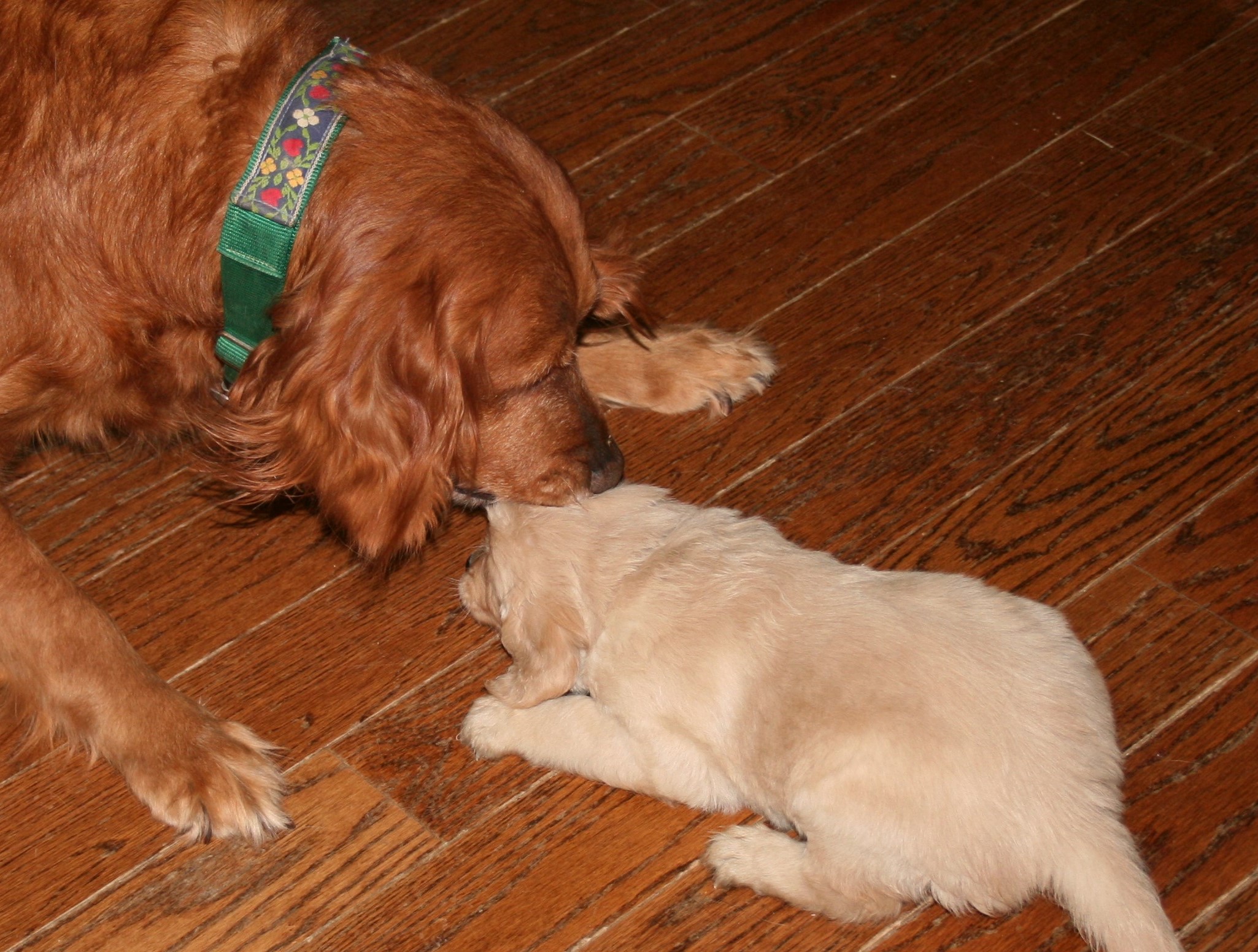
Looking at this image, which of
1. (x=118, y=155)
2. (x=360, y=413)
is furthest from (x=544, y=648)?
(x=118, y=155)

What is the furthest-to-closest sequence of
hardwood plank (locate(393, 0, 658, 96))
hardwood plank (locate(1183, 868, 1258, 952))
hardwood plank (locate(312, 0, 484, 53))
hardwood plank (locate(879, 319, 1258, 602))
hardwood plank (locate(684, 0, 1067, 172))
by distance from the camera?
hardwood plank (locate(312, 0, 484, 53)) < hardwood plank (locate(393, 0, 658, 96)) < hardwood plank (locate(684, 0, 1067, 172)) < hardwood plank (locate(879, 319, 1258, 602)) < hardwood plank (locate(1183, 868, 1258, 952))

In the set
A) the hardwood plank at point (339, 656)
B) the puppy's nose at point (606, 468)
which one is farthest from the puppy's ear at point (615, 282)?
the hardwood plank at point (339, 656)

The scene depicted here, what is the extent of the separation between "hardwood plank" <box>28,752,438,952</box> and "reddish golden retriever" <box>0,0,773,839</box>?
71mm

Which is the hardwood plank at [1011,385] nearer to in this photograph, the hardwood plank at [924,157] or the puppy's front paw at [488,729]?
the hardwood plank at [924,157]

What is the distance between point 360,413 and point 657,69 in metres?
2.10

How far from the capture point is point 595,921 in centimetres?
241

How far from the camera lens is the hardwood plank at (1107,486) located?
2857mm

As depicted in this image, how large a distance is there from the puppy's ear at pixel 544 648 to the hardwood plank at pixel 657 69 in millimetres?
1774

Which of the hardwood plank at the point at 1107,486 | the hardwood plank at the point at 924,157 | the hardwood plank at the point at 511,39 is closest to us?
the hardwood plank at the point at 1107,486

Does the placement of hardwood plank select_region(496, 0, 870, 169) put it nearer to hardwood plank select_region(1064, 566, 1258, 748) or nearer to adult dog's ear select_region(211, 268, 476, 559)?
adult dog's ear select_region(211, 268, 476, 559)

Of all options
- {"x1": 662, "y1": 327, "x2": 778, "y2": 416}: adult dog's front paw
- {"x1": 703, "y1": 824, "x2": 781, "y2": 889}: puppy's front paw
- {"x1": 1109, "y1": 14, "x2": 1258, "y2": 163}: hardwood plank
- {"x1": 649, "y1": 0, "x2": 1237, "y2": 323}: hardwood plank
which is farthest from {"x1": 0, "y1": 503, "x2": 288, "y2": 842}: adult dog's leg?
{"x1": 1109, "y1": 14, "x2": 1258, "y2": 163}: hardwood plank

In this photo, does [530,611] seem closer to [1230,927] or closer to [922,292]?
[1230,927]

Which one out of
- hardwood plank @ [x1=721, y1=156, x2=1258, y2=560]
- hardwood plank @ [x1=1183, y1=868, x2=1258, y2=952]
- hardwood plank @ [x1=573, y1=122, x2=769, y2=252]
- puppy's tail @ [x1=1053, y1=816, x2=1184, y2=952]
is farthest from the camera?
hardwood plank @ [x1=573, y1=122, x2=769, y2=252]

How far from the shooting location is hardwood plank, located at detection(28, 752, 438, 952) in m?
2.45
